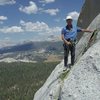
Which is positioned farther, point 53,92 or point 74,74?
point 53,92

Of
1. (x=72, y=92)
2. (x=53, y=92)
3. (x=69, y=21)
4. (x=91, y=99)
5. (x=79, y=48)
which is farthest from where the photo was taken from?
(x=79, y=48)

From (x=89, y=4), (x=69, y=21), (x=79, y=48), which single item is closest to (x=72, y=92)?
(x=69, y=21)

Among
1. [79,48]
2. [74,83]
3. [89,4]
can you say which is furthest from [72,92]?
[89,4]

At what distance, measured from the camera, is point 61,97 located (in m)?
19.9

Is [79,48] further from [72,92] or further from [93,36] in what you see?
[72,92]

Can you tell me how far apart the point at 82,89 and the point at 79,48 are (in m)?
9.44

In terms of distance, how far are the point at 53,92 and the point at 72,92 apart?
109 inches

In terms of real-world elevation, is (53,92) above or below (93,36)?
below

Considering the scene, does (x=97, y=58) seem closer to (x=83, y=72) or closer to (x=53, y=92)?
(x=83, y=72)

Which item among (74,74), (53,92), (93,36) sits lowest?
(53,92)

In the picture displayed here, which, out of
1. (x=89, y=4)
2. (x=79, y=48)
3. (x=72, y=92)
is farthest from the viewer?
(x=89, y=4)

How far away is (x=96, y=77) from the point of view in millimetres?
19031

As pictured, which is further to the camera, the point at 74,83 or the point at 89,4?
the point at 89,4

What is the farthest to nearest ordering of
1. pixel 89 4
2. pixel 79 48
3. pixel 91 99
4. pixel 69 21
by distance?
pixel 89 4 → pixel 79 48 → pixel 69 21 → pixel 91 99
